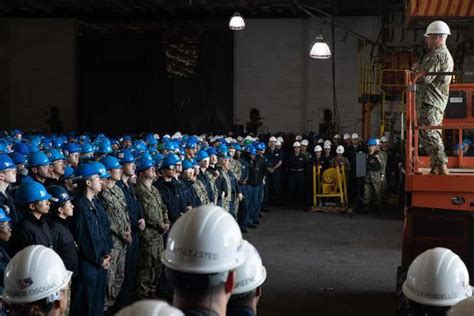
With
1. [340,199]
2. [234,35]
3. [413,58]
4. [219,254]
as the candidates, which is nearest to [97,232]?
[219,254]

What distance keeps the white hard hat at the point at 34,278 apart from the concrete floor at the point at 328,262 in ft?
16.9

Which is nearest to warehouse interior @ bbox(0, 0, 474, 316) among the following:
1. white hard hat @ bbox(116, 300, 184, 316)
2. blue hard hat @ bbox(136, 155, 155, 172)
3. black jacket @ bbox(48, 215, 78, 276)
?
blue hard hat @ bbox(136, 155, 155, 172)

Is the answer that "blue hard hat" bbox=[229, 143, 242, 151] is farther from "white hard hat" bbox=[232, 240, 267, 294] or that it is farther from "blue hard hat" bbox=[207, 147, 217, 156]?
"white hard hat" bbox=[232, 240, 267, 294]

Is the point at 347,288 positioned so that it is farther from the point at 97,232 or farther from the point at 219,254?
the point at 219,254

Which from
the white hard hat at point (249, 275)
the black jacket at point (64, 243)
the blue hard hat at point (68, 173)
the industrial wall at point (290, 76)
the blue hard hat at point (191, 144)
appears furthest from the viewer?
the industrial wall at point (290, 76)

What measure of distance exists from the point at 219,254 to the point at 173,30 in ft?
75.7

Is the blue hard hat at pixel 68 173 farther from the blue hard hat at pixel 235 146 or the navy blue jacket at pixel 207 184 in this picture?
the blue hard hat at pixel 235 146

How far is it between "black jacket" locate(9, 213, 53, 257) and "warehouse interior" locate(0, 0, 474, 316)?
140 inches

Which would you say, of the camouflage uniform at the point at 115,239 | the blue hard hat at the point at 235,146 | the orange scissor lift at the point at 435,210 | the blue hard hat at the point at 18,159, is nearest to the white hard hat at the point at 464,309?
the orange scissor lift at the point at 435,210

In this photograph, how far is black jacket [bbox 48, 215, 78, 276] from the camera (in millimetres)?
6520

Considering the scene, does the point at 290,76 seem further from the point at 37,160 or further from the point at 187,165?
the point at 37,160

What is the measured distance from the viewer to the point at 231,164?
603 inches

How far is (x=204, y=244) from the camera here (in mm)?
2848

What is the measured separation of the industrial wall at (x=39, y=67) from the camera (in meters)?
25.9
